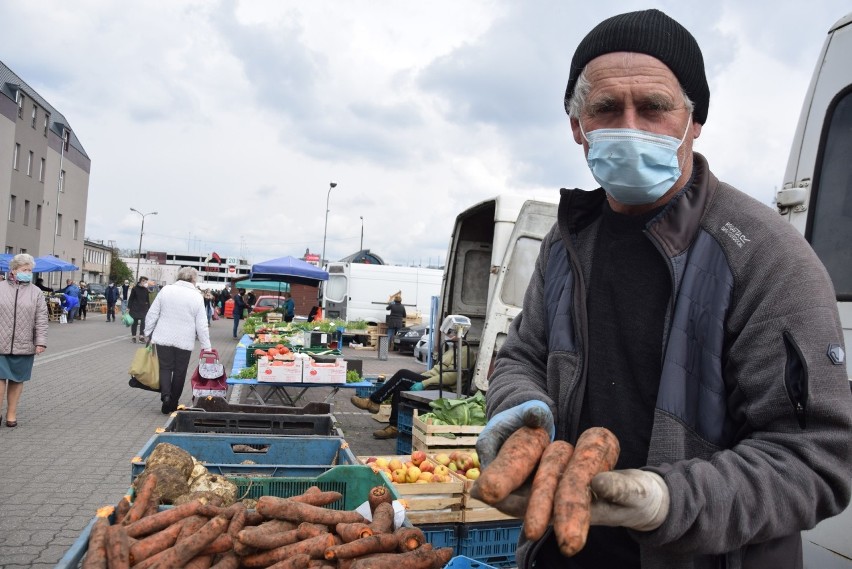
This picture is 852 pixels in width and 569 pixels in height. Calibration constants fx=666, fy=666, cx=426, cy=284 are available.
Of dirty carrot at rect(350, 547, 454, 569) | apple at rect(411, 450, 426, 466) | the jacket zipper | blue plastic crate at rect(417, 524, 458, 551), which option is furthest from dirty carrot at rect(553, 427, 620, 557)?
apple at rect(411, 450, 426, 466)

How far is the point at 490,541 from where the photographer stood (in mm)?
4828

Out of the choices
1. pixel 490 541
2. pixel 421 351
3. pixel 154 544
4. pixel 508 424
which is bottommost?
pixel 490 541

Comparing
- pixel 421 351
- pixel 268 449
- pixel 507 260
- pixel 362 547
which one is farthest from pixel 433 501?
pixel 421 351

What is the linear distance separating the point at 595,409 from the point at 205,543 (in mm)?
1868

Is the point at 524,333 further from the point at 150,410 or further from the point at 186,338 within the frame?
the point at 150,410

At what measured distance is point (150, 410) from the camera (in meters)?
10.6

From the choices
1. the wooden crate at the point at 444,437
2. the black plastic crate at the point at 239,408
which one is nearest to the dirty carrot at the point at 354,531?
the black plastic crate at the point at 239,408

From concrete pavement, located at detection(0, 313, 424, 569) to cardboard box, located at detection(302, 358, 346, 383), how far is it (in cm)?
86

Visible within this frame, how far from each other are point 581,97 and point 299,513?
88.6 inches

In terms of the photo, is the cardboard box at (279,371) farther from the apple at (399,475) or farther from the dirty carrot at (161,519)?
the dirty carrot at (161,519)

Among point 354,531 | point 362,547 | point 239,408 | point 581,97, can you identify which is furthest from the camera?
point 239,408

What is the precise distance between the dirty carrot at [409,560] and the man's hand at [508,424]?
3.76ft

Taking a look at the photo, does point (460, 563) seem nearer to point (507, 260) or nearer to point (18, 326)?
point (507, 260)

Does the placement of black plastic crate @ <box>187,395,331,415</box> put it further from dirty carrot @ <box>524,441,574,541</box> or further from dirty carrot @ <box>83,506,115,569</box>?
dirty carrot @ <box>524,441,574,541</box>
